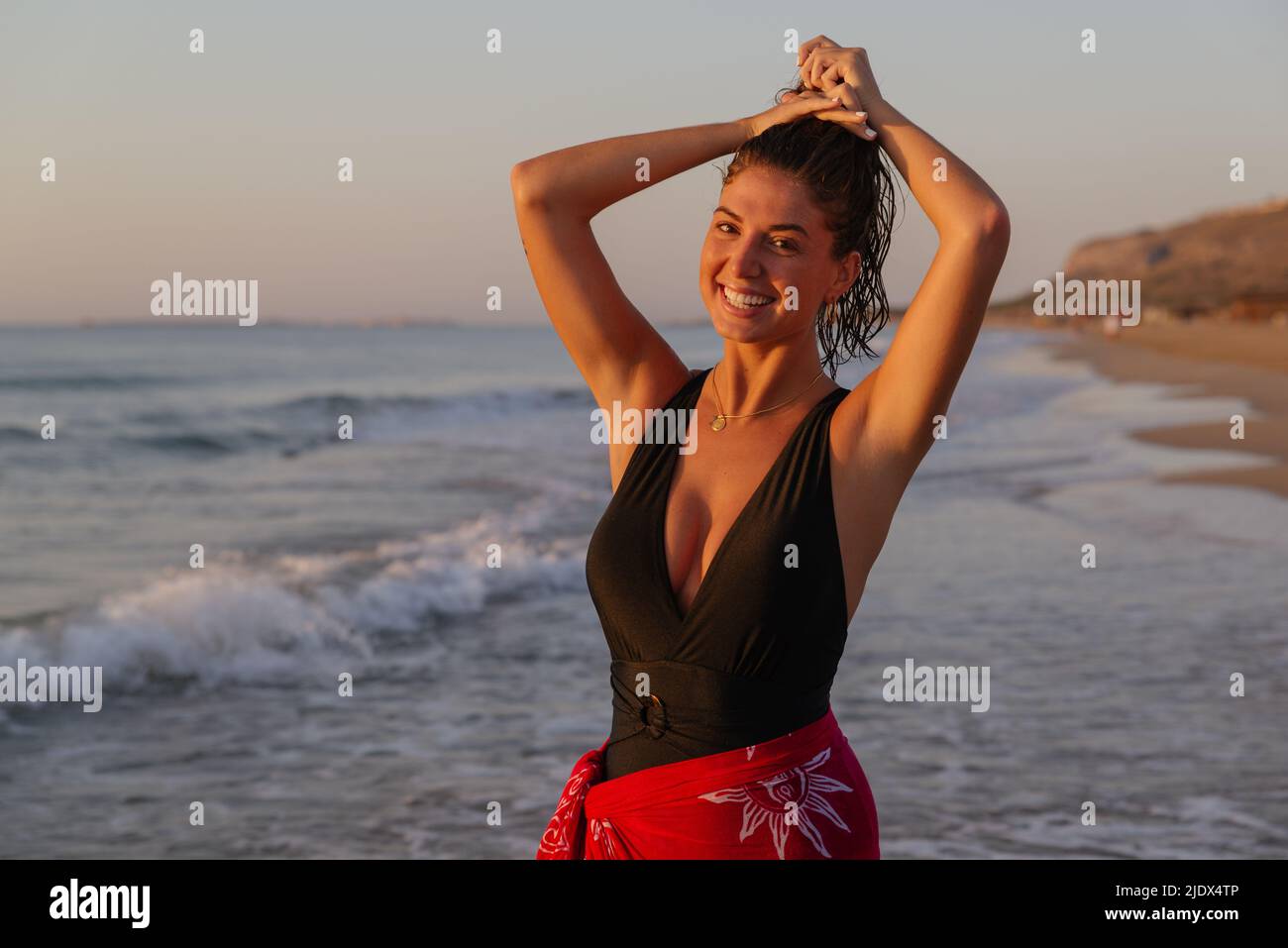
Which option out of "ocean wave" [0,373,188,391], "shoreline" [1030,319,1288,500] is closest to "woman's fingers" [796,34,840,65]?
"shoreline" [1030,319,1288,500]

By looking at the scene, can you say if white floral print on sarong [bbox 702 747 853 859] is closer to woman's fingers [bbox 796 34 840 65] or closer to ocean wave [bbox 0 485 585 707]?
woman's fingers [bbox 796 34 840 65]

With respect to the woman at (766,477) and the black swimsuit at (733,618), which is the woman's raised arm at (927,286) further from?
the black swimsuit at (733,618)

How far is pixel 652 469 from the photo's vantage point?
230 cm

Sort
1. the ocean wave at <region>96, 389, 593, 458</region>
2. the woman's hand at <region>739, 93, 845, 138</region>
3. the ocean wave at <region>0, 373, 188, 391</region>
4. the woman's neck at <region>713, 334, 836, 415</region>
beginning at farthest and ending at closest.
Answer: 1. the ocean wave at <region>0, 373, 188, 391</region>
2. the ocean wave at <region>96, 389, 593, 458</region>
3. the woman's neck at <region>713, 334, 836, 415</region>
4. the woman's hand at <region>739, 93, 845, 138</region>

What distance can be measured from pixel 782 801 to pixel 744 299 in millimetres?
798

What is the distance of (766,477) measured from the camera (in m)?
2.22

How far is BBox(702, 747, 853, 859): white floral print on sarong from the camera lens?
213cm

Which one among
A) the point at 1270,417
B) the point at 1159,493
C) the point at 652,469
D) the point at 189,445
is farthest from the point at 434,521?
the point at 1270,417

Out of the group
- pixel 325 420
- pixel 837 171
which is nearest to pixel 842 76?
pixel 837 171

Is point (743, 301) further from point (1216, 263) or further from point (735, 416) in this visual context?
point (1216, 263)

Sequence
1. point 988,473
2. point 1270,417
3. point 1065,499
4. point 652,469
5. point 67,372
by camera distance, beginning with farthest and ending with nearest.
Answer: point 67,372
point 1270,417
point 988,473
point 1065,499
point 652,469
